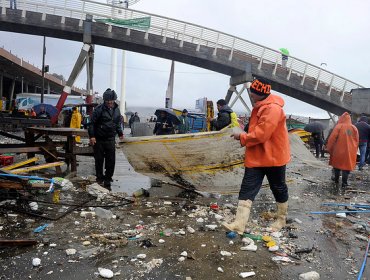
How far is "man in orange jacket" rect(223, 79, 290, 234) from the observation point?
11.7ft

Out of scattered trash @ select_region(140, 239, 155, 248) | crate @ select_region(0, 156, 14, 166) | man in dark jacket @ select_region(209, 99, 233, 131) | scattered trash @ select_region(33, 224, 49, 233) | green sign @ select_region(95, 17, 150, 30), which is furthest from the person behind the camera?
green sign @ select_region(95, 17, 150, 30)

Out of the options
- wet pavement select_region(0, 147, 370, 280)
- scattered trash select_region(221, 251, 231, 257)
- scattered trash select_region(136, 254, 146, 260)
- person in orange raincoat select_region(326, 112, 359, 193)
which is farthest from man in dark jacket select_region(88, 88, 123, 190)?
person in orange raincoat select_region(326, 112, 359, 193)

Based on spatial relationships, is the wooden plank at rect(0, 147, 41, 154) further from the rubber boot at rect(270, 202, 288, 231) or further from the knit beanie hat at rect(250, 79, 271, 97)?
the rubber boot at rect(270, 202, 288, 231)

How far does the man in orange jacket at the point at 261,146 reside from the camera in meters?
3.55

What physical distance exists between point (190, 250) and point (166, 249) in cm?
24

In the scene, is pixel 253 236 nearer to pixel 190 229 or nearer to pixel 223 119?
pixel 190 229

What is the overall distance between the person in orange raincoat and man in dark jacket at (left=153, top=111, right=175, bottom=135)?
4.24 metres

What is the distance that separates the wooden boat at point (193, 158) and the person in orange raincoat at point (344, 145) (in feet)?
10.7

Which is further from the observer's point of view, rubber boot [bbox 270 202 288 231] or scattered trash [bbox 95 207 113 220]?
scattered trash [bbox 95 207 113 220]

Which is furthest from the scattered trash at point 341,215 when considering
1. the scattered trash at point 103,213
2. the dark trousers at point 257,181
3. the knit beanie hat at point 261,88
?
the scattered trash at point 103,213

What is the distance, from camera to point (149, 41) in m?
21.5

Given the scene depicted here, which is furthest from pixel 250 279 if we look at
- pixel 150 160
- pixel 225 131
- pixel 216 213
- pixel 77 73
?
pixel 77 73

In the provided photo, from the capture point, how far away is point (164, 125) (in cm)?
923

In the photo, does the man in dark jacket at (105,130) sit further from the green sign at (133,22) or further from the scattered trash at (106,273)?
the green sign at (133,22)
